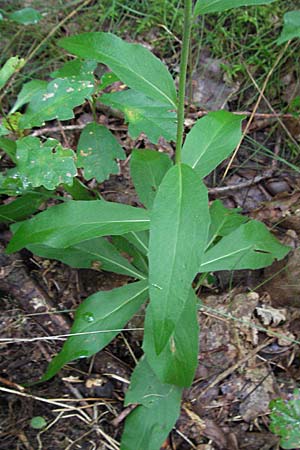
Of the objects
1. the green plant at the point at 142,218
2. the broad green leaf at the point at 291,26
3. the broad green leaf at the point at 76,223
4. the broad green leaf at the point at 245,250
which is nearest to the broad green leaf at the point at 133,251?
the green plant at the point at 142,218

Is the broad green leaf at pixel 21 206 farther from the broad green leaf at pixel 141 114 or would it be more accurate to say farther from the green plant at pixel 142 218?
the broad green leaf at pixel 141 114

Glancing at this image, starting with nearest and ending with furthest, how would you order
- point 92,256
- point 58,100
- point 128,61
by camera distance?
point 128,61 < point 58,100 < point 92,256

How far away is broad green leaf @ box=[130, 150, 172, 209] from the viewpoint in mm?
2084

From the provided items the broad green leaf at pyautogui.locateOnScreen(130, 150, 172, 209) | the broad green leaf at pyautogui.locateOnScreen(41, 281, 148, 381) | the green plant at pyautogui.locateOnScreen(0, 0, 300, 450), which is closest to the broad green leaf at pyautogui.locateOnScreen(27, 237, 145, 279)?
the green plant at pyautogui.locateOnScreen(0, 0, 300, 450)

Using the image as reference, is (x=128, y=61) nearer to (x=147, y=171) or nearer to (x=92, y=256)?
(x=147, y=171)

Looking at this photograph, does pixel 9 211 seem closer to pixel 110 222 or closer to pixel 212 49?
pixel 110 222

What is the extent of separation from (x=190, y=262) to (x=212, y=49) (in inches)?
72.8

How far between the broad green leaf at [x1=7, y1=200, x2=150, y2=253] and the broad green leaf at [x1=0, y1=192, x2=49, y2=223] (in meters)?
0.28

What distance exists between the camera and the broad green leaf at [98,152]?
2143 millimetres

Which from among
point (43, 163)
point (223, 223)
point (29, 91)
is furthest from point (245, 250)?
point (29, 91)

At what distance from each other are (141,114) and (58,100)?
0.36 meters

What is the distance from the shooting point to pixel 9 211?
207 cm

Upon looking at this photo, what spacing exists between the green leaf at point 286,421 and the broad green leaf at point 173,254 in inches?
25.5

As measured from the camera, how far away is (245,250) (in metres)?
2.08
